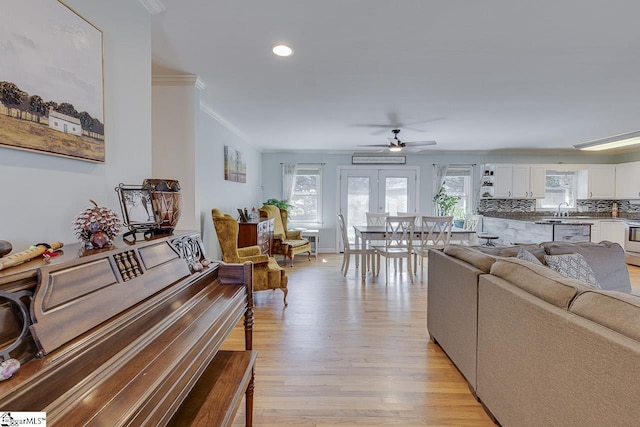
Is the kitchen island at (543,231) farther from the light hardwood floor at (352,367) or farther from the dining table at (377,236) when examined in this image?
the light hardwood floor at (352,367)

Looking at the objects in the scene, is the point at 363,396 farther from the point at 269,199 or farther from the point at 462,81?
the point at 269,199

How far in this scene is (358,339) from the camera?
280 cm

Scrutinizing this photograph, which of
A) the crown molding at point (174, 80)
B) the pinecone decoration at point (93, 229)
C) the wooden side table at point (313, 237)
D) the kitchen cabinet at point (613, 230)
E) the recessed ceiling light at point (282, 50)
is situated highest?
the recessed ceiling light at point (282, 50)

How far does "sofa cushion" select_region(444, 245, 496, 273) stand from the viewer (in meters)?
2.01

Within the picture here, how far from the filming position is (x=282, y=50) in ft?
7.97

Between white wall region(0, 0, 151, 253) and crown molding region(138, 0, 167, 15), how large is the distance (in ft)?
0.13

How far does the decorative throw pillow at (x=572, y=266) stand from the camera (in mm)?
2289

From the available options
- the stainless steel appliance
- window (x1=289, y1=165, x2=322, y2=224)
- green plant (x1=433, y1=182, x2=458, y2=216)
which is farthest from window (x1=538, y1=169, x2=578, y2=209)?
window (x1=289, y1=165, x2=322, y2=224)

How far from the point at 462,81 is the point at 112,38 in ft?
9.25

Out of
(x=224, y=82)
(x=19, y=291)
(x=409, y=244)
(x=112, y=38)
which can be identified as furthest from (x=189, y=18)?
(x=409, y=244)

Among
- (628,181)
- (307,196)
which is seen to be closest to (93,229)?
(307,196)

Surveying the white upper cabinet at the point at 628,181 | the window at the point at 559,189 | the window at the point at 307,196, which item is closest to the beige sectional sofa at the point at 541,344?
the window at the point at 307,196

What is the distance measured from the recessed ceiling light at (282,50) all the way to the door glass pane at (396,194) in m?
5.19

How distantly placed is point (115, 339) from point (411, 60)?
8.81ft
